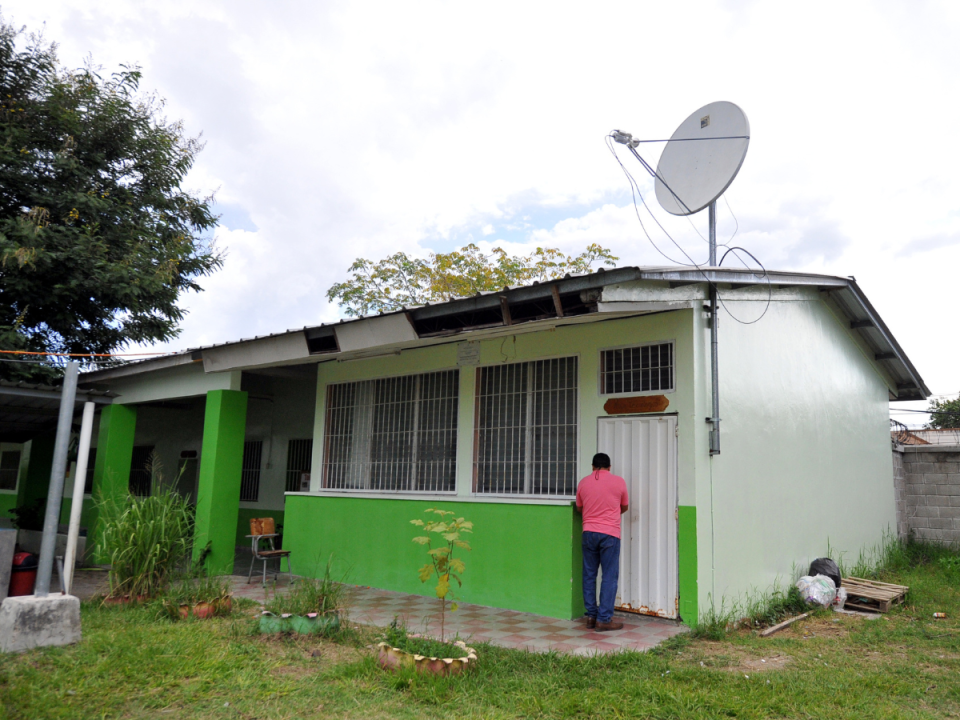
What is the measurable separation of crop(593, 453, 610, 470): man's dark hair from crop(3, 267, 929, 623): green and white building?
0.50 meters

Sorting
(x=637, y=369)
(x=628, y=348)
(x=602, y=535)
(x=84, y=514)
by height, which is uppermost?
(x=628, y=348)

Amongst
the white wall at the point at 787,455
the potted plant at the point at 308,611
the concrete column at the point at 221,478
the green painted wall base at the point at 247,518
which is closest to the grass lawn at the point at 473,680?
the potted plant at the point at 308,611

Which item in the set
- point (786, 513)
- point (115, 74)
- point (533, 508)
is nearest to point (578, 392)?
point (533, 508)

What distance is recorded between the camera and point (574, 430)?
25.2ft

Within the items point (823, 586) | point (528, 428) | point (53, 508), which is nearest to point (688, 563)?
point (823, 586)

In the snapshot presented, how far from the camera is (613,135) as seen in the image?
8.03 metres

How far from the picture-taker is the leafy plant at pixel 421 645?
Answer: 16.7ft

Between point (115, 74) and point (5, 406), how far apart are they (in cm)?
973

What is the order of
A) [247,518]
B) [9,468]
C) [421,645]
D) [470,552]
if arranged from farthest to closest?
1. [9,468]
2. [247,518]
3. [470,552]
4. [421,645]

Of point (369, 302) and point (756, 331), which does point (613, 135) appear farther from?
point (369, 302)

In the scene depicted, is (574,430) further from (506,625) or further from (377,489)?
(377,489)

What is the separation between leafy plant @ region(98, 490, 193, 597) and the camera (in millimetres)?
6875

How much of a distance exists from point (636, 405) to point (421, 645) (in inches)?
128

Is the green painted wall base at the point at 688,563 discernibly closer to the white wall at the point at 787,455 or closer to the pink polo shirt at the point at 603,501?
the white wall at the point at 787,455
